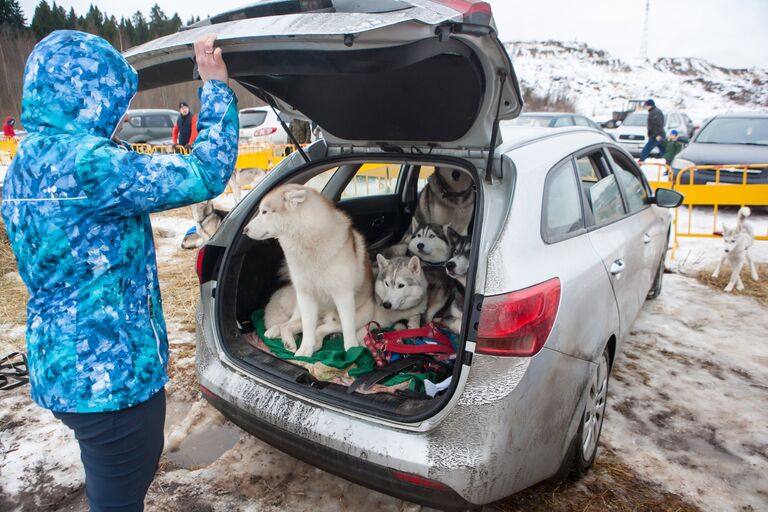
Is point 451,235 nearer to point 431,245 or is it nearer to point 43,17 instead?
point 431,245

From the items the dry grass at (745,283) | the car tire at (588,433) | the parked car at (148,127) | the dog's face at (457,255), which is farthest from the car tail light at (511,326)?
the parked car at (148,127)

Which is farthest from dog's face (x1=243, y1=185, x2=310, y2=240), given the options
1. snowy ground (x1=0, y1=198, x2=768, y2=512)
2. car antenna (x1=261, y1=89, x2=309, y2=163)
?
snowy ground (x1=0, y1=198, x2=768, y2=512)

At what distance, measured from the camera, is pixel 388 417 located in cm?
194

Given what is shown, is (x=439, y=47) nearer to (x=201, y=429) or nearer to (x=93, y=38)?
(x=93, y=38)

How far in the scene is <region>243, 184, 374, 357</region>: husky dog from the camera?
2.85 meters

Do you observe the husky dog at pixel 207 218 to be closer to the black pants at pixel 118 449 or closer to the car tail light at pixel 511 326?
the black pants at pixel 118 449

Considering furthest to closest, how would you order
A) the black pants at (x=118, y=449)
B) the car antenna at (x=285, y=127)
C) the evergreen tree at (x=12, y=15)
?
the evergreen tree at (x=12, y=15) < the car antenna at (x=285, y=127) < the black pants at (x=118, y=449)

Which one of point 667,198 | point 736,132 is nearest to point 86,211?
point 667,198

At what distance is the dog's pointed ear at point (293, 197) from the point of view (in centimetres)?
285

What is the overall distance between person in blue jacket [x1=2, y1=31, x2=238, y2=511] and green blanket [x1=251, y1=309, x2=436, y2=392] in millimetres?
1139

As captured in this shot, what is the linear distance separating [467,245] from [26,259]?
2.65 metres

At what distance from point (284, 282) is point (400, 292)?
896mm

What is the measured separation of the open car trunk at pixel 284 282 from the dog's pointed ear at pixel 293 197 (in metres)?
0.20

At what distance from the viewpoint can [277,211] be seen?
2.84m
